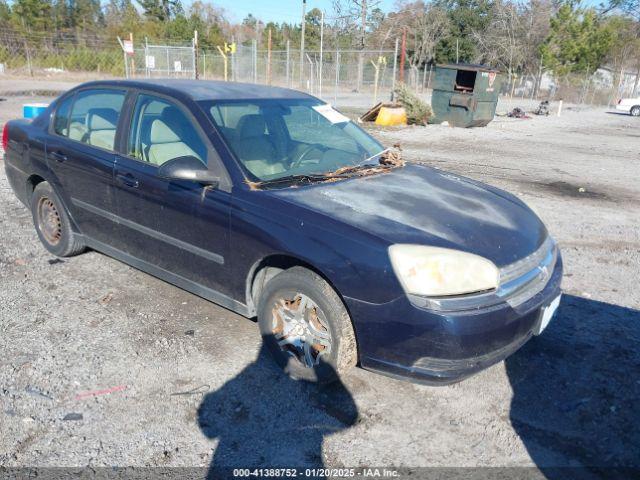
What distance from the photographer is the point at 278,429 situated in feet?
9.15

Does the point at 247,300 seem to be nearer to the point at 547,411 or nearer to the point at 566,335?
the point at 547,411

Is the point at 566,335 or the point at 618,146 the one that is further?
the point at 618,146

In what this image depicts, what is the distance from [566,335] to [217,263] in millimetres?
2557

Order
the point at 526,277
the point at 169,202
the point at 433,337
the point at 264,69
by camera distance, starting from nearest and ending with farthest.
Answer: the point at 433,337, the point at 526,277, the point at 169,202, the point at 264,69

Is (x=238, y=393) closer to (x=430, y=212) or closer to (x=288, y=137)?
(x=430, y=212)

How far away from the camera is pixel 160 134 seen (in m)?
3.79

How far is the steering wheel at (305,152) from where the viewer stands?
3649 millimetres

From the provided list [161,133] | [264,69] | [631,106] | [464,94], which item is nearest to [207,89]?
[161,133]

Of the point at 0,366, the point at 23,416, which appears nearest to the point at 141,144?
the point at 0,366

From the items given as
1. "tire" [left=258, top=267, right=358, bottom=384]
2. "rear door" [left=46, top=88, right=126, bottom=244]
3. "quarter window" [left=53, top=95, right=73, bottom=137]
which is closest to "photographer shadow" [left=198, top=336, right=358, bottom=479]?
"tire" [left=258, top=267, right=358, bottom=384]

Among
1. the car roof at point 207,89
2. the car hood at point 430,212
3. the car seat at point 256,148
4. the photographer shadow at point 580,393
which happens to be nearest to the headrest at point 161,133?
the car roof at point 207,89

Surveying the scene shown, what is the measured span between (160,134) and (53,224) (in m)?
1.80

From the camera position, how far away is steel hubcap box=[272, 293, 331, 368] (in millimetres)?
3002

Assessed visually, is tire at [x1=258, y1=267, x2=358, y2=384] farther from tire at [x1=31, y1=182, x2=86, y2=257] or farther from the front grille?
tire at [x1=31, y1=182, x2=86, y2=257]
